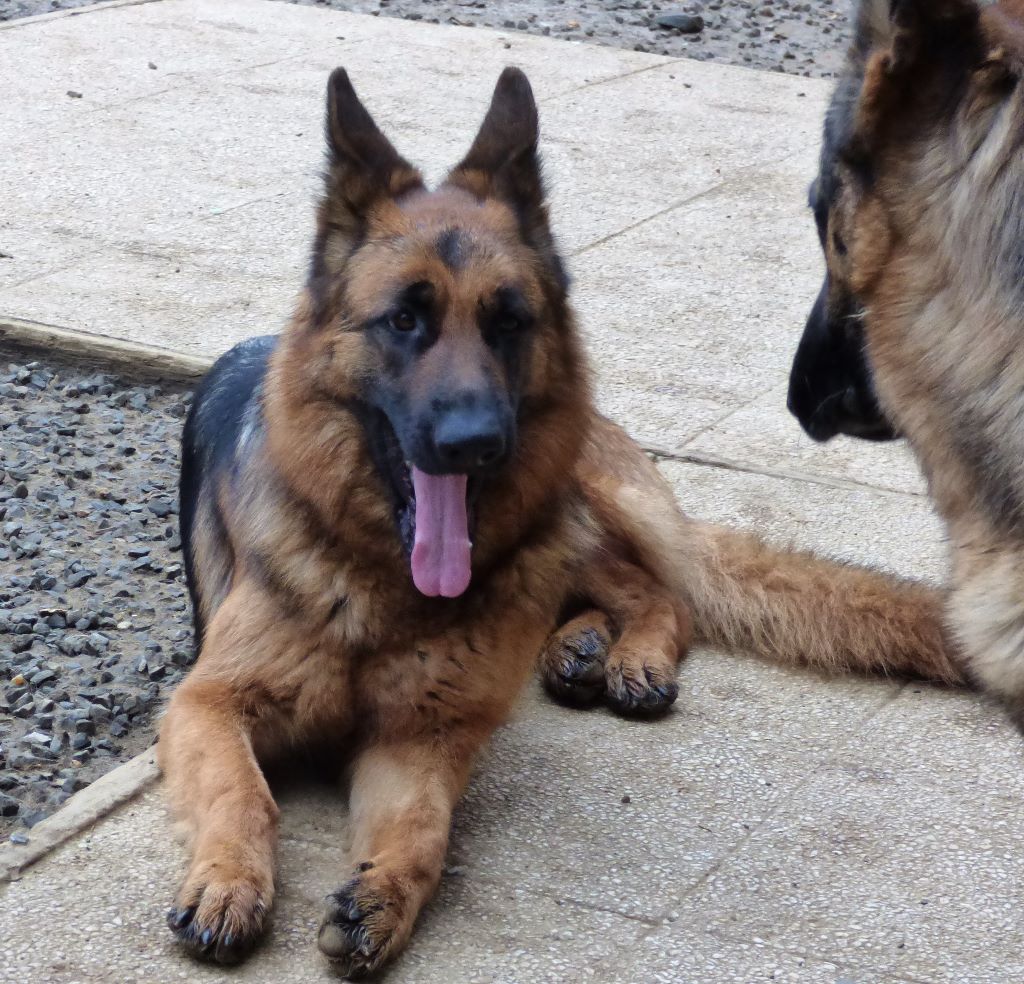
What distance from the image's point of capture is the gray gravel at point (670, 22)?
12617mm

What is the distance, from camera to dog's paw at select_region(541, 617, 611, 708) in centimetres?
450

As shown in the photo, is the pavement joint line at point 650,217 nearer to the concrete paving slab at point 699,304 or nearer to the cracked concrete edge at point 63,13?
the concrete paving slab at point 699,304

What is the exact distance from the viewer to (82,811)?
3770 mm

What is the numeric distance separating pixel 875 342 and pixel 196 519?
2.35 meters

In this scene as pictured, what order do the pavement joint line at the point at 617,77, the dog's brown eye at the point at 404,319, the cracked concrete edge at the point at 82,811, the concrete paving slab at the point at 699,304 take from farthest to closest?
1. the pavement joint line at the point at 617,77
2. the concrete paving slab at the point at 699,304
3. the dog's brown eye at the point at 404,319
4. the cracked concrete edge at the point at 82,811

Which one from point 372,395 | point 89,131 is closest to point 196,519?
point 372,395

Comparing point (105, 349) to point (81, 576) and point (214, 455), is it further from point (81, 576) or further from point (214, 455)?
point (214, 455)

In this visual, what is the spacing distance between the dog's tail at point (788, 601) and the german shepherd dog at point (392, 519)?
0.55 metres

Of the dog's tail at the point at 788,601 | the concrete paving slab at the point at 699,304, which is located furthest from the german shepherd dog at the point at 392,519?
the concrete paving slab at the point at 699,304

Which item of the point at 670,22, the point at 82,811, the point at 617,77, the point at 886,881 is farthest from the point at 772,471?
the point at 670,22

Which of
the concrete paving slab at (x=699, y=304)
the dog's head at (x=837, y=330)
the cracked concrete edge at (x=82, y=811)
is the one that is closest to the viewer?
the dog's head at (x=837, y=330)

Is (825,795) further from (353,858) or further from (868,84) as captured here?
(868,84)

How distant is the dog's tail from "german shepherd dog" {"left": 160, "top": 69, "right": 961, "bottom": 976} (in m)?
0.55

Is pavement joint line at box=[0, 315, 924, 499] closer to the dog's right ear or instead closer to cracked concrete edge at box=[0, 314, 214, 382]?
cracked concrete edge at box=[0, 314, 214, 382]
